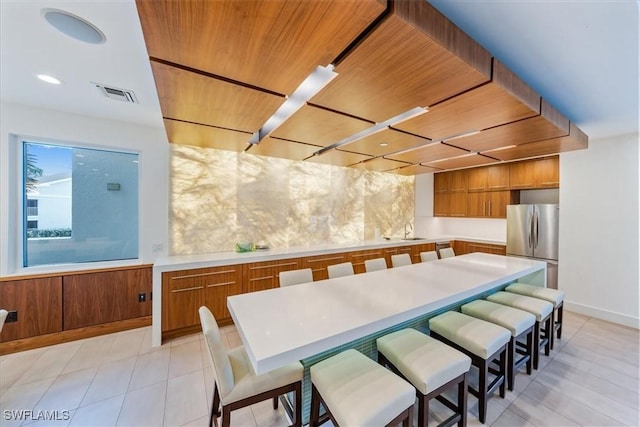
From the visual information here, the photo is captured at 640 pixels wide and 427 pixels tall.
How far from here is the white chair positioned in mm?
1249

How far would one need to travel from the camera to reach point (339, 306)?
5.24 ft

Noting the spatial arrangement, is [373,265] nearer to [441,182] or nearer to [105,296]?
[105,296]

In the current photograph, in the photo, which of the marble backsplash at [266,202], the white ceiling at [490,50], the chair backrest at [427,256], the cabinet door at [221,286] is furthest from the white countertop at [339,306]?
the marble backsplash at [266,202]

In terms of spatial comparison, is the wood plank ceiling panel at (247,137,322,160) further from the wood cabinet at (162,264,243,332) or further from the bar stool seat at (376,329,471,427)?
the bar stool seat at (376,329,471,427)

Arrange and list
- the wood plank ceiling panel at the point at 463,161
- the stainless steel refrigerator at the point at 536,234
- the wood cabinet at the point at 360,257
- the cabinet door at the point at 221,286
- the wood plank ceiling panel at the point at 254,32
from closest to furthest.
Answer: the wood plank ceiling panel at the point at 254,32
the cabinet door at the point at 221,286
the wood plank ceiling panel at the point at 463,161
the stainless steel refrigerator at the point at 536,234
the wood cabinet at the point at 360,257

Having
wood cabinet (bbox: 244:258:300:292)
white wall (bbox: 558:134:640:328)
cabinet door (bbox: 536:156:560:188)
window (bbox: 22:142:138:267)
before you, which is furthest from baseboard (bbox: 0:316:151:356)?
cabinet door (bbox: 536:156:560:188)

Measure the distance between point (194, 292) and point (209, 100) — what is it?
Result: 84.3 inches

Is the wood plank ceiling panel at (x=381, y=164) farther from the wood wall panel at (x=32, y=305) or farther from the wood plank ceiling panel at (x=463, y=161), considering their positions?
the wood wall panel at (x=32, y=305)

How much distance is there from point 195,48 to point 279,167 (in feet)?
9.03

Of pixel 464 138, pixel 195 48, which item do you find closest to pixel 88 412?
pixel 195 48

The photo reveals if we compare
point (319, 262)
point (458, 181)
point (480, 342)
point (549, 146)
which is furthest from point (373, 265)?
point (458, 181)

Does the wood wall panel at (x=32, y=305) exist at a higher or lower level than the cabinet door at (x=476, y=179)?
lower

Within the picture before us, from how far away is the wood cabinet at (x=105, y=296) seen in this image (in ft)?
9.12

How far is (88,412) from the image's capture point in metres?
1.80
